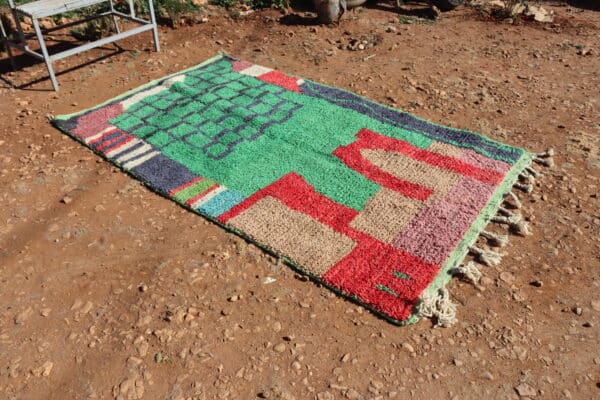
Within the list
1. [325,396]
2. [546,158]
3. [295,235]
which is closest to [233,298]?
[295,235]

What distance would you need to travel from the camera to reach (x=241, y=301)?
2.83m

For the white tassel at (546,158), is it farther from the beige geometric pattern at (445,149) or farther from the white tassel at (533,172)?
the beige geometric pattern at (445,149)

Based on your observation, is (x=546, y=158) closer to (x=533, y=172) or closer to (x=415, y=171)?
(x=533, y=172)

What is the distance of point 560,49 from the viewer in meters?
5.71

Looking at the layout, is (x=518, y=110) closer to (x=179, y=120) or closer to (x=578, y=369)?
(x=578, y=369)

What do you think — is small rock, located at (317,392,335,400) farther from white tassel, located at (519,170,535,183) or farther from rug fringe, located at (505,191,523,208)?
white tassel, located at (519,170,535,183)

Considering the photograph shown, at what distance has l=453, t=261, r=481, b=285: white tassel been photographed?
2.88 metres

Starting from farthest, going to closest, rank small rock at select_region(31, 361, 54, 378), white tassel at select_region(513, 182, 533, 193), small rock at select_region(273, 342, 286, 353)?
1. white tassel at select_region(513, 182, 533, 193)
2. small rock at select_region(273, 342, 286, 353)
3. small rock at select_region(31, 361, 54, 378)

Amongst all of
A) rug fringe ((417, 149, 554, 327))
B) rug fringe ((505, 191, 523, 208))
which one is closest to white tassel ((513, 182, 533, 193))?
rug fringe ((417, 149, 554, 327))

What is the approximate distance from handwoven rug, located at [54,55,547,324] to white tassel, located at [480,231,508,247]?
1cm

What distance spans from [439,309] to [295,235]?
101 cm

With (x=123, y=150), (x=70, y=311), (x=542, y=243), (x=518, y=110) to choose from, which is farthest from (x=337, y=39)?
(x=70, y=311)

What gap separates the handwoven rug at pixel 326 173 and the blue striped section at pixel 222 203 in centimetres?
1

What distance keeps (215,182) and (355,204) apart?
1060mm
